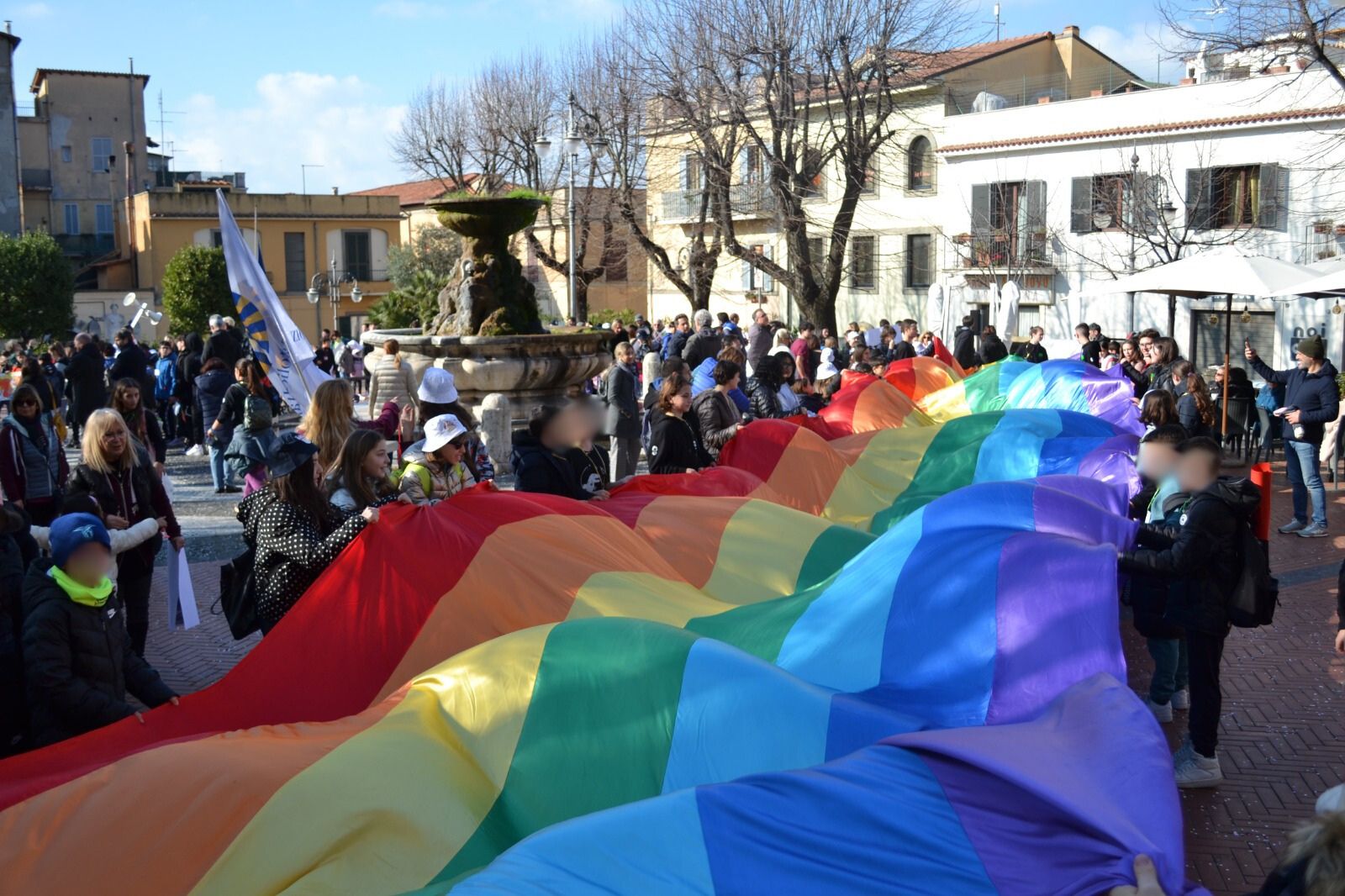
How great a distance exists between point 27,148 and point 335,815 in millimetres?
65606

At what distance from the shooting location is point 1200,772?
597 cm

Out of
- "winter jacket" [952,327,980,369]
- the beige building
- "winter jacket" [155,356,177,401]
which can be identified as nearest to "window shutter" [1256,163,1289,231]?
"winter jacket" [952,327,980,369]

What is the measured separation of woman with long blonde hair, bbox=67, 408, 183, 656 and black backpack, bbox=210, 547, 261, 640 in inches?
39.9

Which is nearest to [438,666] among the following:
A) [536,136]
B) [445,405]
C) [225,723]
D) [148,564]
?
[225,723]

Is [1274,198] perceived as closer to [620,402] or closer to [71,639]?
[620,402]

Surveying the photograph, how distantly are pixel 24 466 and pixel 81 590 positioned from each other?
397cm

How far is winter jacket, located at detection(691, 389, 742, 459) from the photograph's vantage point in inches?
391

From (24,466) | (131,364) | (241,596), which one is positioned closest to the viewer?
(241,596)

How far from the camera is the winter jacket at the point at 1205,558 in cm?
561

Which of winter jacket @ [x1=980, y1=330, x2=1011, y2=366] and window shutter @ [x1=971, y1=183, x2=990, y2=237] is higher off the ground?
window shutter @ [x1=971, y1=183, x2=990, y2=237]

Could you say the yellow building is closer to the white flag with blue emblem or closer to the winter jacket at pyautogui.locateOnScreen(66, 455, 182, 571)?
the white flag with blue emblem

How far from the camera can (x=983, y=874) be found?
3010 mm

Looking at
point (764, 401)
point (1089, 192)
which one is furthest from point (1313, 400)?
point (1089, 192)

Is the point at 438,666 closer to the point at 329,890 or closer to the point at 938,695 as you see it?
the point at 329,890
